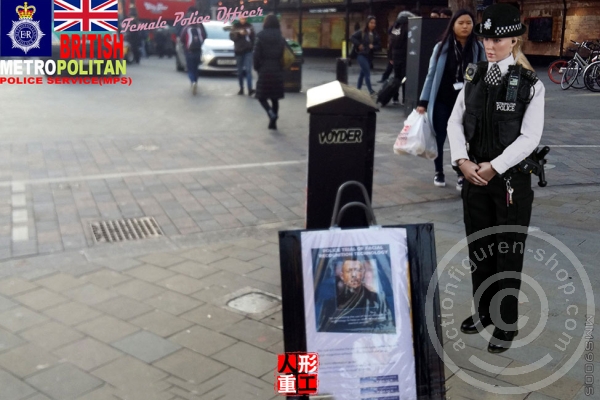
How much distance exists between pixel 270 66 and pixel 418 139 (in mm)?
5389

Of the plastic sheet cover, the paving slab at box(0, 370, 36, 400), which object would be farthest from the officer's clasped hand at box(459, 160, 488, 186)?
the paving slab at box(0, 370, 36, 400)

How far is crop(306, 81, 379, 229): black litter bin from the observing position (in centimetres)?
432

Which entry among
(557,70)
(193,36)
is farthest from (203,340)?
(557,70)

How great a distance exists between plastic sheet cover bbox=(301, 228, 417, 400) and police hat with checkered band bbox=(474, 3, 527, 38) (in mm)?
1373

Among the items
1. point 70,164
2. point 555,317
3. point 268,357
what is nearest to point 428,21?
point 70,164

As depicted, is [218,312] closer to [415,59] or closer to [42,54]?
[415,59]

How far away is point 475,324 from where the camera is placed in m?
4.06

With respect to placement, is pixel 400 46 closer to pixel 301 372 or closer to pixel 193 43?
pixel 193 43

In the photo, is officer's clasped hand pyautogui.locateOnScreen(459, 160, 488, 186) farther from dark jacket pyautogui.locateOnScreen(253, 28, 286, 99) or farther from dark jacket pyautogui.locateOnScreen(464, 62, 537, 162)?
dark jacket pyautogui.locateOnScreen(253, 28, 286, 99)

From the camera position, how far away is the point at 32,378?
3580mm

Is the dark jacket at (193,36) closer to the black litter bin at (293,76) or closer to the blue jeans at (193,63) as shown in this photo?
the blue jeans at (193,63)

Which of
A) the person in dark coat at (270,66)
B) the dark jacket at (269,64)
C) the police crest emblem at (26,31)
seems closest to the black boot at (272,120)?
the person in dark coat at (270,66)

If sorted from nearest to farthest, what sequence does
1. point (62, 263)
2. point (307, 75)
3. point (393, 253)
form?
point (393, 253)
point (62, 263)
point (307, 75)

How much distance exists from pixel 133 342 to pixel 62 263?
5.18ft
